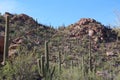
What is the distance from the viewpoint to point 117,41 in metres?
53.1

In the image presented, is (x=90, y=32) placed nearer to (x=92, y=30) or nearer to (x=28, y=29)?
(x=92, y=30)

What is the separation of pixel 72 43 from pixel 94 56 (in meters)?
4.61

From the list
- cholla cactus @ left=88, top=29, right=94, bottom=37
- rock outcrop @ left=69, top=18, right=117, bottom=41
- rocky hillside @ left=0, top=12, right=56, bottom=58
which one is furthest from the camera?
rock outcrop @ left=69, top=18, right=117, bottom=41

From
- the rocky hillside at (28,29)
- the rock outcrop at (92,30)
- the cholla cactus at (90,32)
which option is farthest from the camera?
the rock outcrop at (92,30)

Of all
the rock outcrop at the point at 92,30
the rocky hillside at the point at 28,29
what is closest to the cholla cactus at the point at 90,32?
the rock outcrop at the point at 92,30

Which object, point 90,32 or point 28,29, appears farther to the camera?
point 90,32

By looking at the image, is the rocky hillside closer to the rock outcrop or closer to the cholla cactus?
the rock outcrop

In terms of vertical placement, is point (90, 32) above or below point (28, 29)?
below

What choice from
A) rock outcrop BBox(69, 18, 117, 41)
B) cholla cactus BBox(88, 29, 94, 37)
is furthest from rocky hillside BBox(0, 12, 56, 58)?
cholla cactus BBox(88, 29, 94, 37)

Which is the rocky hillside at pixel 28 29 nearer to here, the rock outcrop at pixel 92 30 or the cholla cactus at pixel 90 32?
the rock outcrop at pixel 92 30

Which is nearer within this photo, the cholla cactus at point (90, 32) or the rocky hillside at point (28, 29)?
the rocky hillside at point (28, 29)

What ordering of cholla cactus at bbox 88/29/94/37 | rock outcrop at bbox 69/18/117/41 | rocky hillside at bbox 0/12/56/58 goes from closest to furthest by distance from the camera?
rocky hillside at bbox 0/12/56/58 < cholla cactus at bbox 88/29/94/37 < rock outcrop at bbox 69/18/117/41

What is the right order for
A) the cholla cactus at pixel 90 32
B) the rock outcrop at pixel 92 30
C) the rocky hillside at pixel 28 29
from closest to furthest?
the rocky hillside at pixel 28 29 → the cholla cactus at pixel 90 32 → the rock outcrop at pixel 92 30

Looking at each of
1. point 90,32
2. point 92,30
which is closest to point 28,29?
point 90,32
